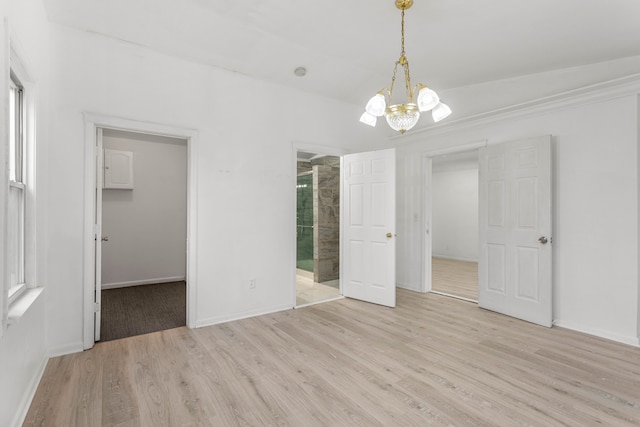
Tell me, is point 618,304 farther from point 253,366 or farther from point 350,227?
point 253,366

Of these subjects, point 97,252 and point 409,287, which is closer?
point 97,252

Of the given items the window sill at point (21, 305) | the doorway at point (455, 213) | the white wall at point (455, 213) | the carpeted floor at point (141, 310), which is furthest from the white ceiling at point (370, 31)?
the white wall at point (455, 213)

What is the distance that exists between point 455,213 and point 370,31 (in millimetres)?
6271

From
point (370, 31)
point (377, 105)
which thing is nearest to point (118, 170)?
point (370, 31)

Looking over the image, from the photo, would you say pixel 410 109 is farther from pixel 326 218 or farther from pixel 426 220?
pixel 326 218

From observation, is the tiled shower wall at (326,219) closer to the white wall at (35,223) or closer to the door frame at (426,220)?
the door frame at (426,220)

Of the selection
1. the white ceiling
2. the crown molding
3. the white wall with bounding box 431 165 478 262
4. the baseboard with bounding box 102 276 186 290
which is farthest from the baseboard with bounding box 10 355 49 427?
the white wall with bounding box 431 165 478 262

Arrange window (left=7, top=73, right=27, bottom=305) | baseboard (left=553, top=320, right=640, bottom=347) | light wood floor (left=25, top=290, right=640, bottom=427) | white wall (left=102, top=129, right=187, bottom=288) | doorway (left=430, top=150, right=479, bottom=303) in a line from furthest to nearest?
doorway (left=430, top=150, right=479, bottom=303) → white wall (left=102, top=129, right=187, bottom=288) → baseboard (left=553, top=320, right=640, bottom=347) → window (left=7, top=73, right=27, bottom=305) → light wood floor (left=25, top=290, right=640, bottom=427)

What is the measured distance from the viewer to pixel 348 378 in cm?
242

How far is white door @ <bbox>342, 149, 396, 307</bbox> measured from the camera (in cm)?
418

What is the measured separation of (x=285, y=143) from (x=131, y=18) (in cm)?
193

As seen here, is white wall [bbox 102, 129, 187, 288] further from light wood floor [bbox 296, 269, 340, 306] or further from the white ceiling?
the white ceiling

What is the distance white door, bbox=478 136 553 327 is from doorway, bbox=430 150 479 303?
301 centimetres

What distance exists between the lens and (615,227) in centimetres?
311
